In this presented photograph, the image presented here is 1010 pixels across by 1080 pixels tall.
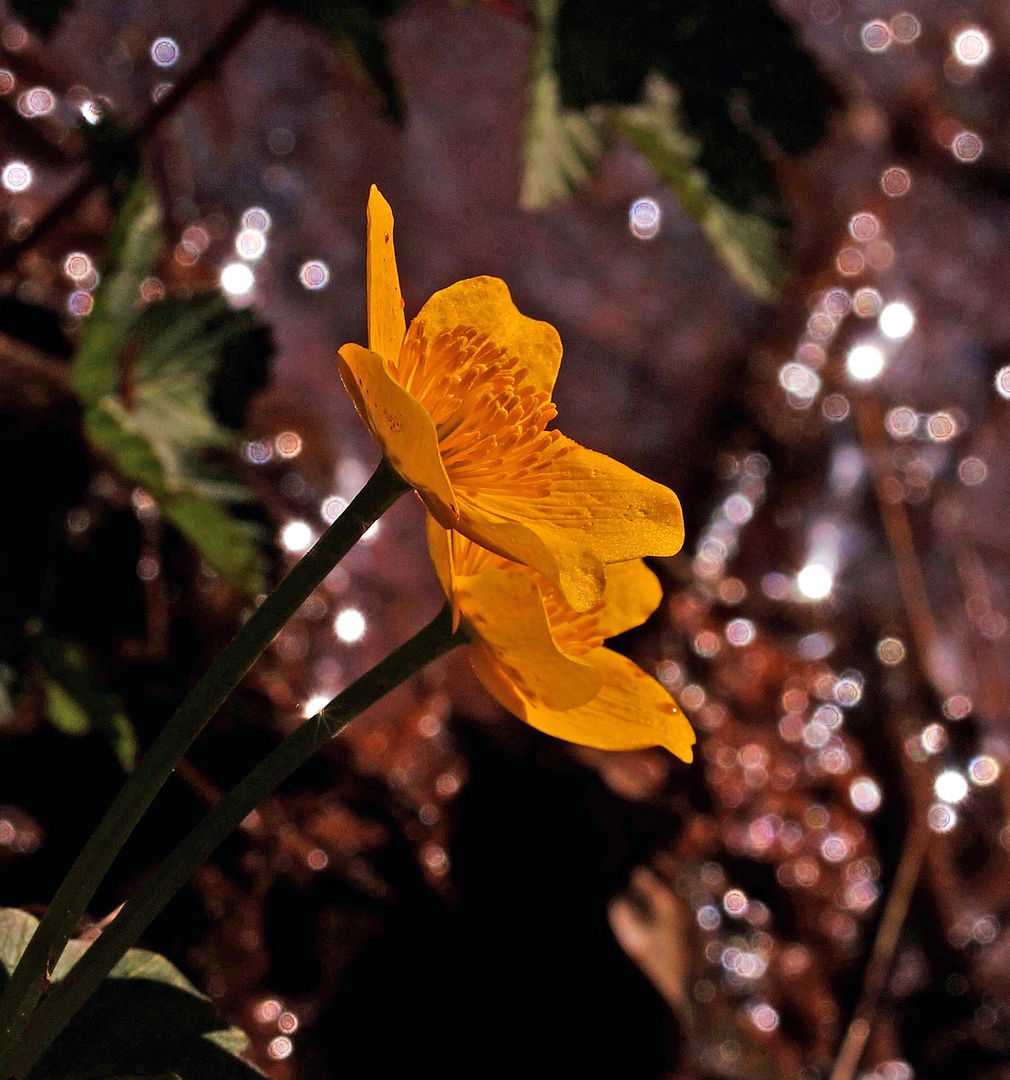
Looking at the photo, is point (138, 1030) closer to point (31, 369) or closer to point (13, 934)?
point (13, 934)

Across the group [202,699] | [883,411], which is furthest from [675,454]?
[202,699]

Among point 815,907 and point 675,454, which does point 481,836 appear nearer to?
point 815,907

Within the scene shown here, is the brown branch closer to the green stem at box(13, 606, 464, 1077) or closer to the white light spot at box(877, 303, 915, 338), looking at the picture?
the white light spot at box(877, 303, 915, 338)

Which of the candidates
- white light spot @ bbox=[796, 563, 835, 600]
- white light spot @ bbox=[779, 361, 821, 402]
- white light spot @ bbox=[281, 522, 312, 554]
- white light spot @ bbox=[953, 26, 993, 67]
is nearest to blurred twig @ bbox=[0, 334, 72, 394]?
white light spot @ bbox=[281, 522, 312, 554]

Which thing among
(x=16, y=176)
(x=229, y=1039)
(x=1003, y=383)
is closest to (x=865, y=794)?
(x=1003, y=383)

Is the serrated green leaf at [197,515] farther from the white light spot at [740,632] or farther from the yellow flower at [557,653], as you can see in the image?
the white light spot at [740,632]
